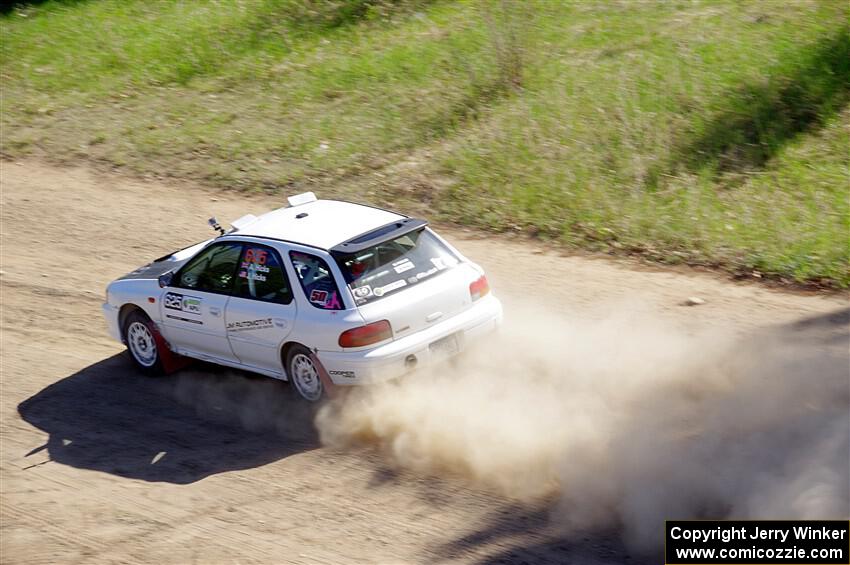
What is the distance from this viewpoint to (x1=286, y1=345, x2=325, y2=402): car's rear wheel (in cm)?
885

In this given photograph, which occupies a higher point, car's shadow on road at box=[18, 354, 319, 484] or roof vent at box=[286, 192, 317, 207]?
roof vent at box=[286, 192, 317, 207]

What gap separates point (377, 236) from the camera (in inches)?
348

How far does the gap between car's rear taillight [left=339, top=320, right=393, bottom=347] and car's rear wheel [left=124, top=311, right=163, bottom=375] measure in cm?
270

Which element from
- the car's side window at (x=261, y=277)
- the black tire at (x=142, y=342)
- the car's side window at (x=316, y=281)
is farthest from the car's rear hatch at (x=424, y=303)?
the black tire at (x=142, y=342)

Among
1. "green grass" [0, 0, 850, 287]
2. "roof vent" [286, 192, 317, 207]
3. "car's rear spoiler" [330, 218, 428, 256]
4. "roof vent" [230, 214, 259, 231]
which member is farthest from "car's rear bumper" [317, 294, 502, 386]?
"green grass" [0, 0, 850, 287]

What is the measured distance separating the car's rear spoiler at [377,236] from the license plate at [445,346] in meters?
1.01

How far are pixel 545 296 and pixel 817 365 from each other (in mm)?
3421

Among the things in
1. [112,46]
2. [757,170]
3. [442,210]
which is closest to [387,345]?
[442,210]

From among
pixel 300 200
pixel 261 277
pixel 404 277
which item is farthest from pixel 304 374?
pixel 300 200

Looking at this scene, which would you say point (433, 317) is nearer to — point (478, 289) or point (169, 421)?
point (478, 289)

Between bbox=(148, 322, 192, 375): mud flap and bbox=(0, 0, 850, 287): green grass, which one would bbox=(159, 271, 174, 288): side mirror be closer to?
bbox=(148, 322, 192, 375): mud flap

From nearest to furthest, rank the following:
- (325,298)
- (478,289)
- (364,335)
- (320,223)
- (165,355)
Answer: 1. (364,335)
2. (325,298)
3. (478,289)
4. (320,223)
5. (165,355)

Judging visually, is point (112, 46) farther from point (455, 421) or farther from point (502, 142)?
point (455, 421)

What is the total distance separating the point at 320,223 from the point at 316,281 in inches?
29.0
